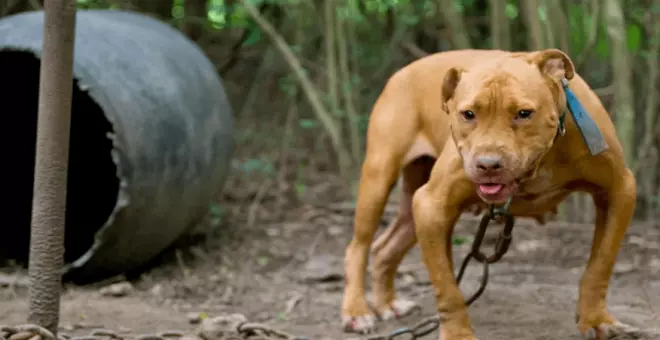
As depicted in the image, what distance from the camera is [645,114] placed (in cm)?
720

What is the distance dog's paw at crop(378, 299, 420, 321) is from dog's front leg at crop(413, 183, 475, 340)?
3.61ft

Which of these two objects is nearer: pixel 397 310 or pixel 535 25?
pixel 397 310

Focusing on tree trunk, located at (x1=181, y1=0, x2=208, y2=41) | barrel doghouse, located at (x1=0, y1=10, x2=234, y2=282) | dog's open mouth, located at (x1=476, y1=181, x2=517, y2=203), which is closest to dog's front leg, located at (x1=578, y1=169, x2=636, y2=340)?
dog's open mouth, located at (x1=476, y1=181, x2=517, y2=203)

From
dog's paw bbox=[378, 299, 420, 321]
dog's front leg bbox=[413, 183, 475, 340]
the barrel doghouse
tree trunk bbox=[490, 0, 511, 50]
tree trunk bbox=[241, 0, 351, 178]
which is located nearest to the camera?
dog's front leg bbox=[413, 183, 475, 340]

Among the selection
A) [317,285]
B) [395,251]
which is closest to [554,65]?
[395,251]

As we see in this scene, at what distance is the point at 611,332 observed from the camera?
3.72 metres

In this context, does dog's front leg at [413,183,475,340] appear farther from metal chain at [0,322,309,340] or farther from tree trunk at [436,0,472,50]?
tree trunk at [436,0,472,50]

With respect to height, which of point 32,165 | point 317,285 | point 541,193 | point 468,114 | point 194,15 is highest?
point 468,114

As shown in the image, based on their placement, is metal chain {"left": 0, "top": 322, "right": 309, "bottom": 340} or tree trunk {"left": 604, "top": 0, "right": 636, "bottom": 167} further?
tree trunk {"left": 604, "top": 0, "right": 636, "bottom": 167}

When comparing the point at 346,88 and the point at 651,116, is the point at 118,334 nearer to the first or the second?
the point at 346,88

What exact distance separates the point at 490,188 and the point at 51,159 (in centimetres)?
163

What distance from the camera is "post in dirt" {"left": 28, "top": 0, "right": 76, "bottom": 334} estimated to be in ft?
11.2

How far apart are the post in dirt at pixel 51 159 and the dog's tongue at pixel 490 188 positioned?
1565 mm

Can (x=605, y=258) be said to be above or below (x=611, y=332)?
above
